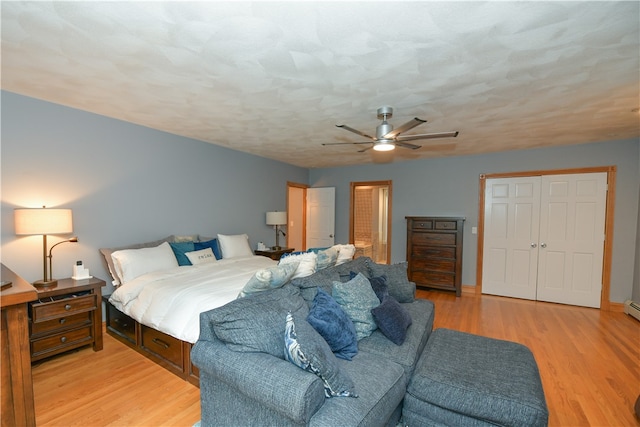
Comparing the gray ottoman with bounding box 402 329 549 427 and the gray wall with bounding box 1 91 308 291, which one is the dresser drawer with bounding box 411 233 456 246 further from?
the gray wall with bounding box 1 91 308 291

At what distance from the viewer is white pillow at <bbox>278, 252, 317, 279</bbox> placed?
94.7 inches

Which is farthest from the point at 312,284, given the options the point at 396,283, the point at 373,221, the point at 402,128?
the point at 373,221

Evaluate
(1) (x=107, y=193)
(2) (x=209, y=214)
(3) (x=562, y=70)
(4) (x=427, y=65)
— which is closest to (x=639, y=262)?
(3) (x=562, y=70)

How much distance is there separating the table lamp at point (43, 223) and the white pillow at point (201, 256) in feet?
4.11

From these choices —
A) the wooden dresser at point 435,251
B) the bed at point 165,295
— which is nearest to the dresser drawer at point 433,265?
the wooden dresser at point 435,251

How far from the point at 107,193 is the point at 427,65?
11.8 feet

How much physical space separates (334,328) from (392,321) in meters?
0.56

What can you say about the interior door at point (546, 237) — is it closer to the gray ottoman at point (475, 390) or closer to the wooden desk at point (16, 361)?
the gray ottoman at point (475, 390)

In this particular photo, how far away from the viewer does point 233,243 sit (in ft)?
14.4

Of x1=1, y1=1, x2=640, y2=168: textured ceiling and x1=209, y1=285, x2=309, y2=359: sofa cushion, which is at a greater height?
x1=1, y1=1, x2=640, y2=168: textured ceiling

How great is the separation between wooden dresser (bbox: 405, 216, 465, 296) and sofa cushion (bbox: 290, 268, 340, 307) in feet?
10.5

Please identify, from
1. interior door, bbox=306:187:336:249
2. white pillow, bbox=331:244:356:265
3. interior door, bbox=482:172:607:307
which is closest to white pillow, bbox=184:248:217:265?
white pillow, bbox=331:244:356:265

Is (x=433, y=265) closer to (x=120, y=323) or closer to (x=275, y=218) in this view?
(x=275, y=218)

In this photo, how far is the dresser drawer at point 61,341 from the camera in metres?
2.51
